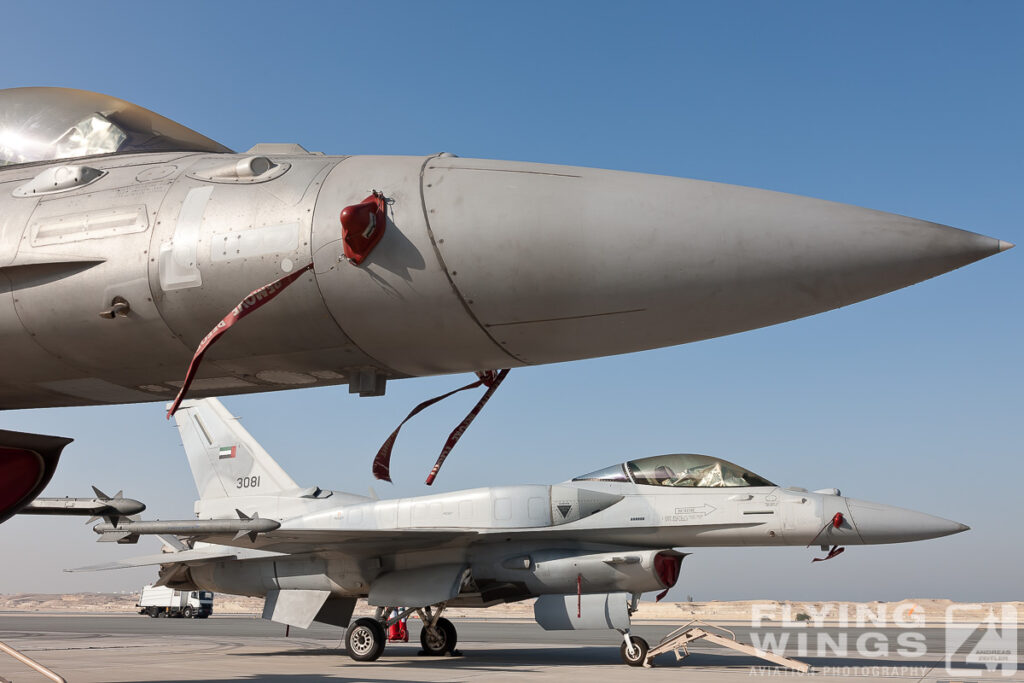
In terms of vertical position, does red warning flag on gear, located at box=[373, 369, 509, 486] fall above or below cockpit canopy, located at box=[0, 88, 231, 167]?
below

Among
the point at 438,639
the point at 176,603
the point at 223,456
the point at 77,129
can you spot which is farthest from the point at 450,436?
the point at 176,603

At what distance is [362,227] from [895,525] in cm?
1110

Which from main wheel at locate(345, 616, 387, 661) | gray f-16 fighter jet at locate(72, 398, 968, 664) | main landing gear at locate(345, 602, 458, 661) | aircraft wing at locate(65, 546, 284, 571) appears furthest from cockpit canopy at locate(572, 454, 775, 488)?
aircraft wing at locate(65, 546, 284, 571)

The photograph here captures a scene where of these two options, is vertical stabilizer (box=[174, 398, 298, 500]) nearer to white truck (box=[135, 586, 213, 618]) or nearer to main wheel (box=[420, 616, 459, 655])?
main wheel (box=[420, 616, 459, 655])

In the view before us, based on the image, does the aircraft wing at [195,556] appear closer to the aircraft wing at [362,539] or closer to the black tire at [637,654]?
the aircraft wing at [362,539]

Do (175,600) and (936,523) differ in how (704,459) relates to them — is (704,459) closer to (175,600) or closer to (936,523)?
(936,523)

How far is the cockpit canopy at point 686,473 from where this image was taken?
12.9 m

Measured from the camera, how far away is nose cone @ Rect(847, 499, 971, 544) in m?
12.1

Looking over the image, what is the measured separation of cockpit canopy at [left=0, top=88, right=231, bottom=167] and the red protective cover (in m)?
1.53

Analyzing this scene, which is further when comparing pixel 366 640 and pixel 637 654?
pixel 366 640

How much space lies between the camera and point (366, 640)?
1281 cm

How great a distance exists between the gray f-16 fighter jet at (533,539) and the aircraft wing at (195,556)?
4cm

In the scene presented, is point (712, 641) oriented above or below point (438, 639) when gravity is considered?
above

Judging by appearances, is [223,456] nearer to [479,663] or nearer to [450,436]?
[479,663]
